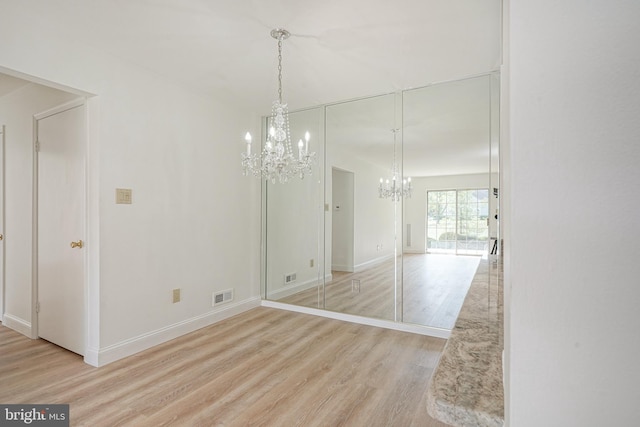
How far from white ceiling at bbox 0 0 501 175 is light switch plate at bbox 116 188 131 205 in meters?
1.10

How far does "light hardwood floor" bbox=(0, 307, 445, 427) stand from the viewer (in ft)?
5.94

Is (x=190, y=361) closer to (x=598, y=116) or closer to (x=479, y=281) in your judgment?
(x=479, y=281)

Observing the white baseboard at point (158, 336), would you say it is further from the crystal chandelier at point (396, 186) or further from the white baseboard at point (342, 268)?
the crystal chandelier at point (396, 186)

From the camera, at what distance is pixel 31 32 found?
2.04 m

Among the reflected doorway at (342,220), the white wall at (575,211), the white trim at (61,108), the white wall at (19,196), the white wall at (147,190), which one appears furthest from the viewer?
the reflected doorway at (342,220)

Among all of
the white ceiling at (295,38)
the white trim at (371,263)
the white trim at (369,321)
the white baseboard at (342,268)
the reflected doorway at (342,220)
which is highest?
the white ceiling at (295,38)

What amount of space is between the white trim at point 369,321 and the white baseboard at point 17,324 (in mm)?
2352

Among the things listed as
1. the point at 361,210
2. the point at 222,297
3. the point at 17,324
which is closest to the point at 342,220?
the point at 361,210

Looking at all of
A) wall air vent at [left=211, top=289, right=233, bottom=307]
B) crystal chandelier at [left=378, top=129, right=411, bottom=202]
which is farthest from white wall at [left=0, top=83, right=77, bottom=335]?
crystal chandelier at [left=378, top=129, right=411, bottom=202]

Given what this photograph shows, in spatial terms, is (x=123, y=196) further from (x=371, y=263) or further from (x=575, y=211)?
(x=575, y=211)

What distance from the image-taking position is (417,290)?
10.4ft

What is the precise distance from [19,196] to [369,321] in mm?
3866

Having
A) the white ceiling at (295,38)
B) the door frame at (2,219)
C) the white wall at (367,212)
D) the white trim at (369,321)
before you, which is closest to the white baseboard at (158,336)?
the white trim at (369,321)

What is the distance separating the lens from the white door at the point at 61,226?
8.33 ft
